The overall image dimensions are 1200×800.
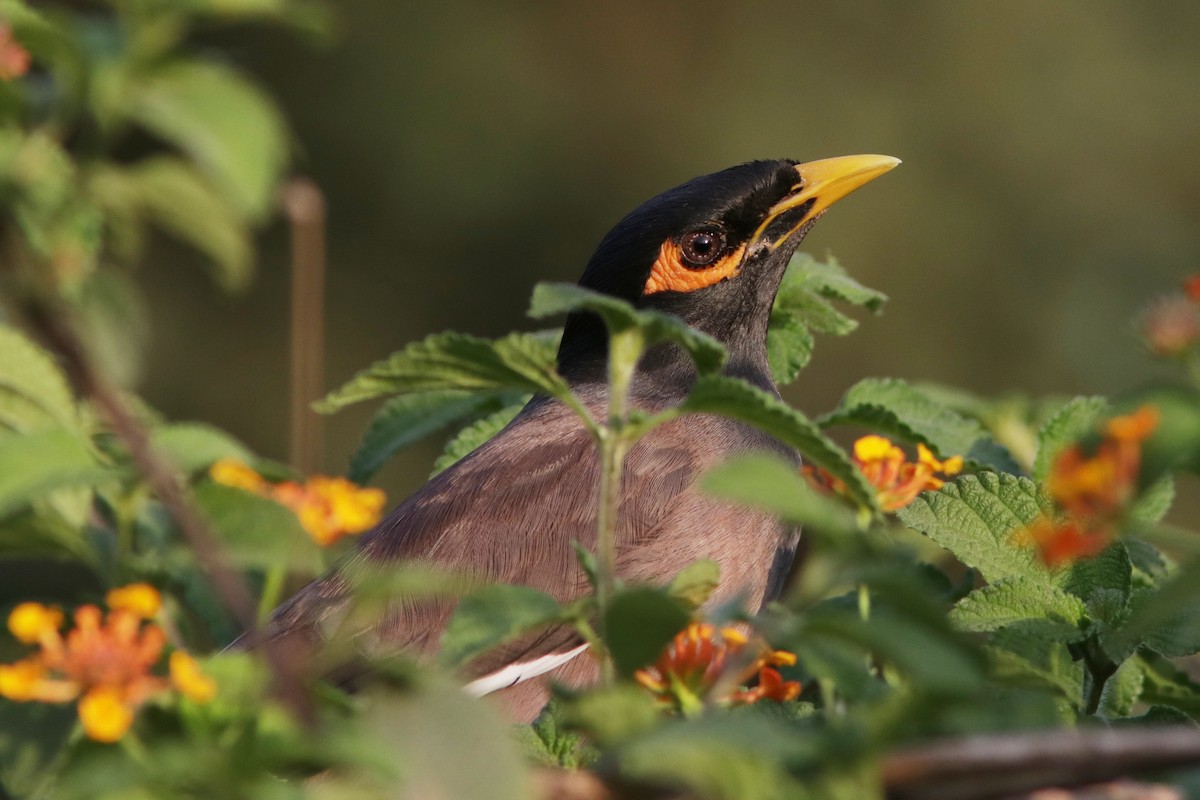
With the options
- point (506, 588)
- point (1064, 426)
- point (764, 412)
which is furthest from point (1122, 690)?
point (506, 588)

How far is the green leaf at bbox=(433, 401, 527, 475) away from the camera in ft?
8.75

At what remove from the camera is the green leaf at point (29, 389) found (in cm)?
206

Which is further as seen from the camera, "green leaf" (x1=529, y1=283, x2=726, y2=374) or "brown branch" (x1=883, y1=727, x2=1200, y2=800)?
"green leaf" (x1=529, y1=283, x2=726, y2=374)

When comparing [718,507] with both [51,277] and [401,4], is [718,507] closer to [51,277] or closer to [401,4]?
[51,277]

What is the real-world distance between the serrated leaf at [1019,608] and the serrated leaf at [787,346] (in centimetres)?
96

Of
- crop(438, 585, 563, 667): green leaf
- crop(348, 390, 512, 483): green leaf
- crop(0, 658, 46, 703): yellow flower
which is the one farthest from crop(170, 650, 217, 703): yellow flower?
crop(348, 390, 512, 483): green leaf

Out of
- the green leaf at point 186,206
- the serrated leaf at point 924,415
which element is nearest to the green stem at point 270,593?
the green leaf at point 186,206

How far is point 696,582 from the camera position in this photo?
55.2 inches

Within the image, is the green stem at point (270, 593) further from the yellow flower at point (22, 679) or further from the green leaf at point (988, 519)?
the green leaf at point (988, 519)

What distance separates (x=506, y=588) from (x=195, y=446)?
1096 millimetres

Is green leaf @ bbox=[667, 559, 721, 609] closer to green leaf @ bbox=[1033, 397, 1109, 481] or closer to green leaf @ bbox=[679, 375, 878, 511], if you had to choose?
green leaf @ bbox=[679, 375, 878, 511]

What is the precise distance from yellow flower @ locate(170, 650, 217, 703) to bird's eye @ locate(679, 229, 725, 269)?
8.56ft

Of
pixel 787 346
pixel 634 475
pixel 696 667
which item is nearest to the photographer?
pixel 696 667

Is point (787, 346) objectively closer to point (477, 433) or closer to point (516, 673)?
point (477, 433)
